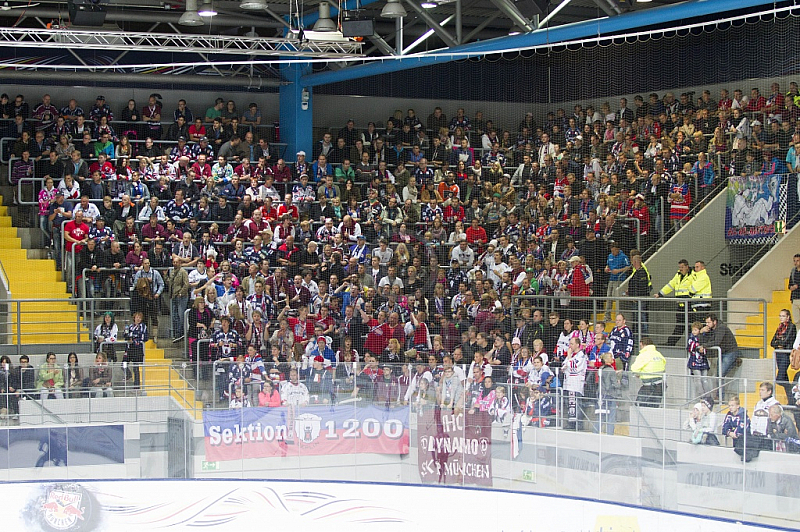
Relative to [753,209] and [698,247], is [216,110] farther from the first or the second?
[753,209]

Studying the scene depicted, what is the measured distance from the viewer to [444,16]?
15.1m

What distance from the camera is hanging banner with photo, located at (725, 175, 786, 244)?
1232 centimetres

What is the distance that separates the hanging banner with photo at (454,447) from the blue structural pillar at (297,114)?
332 inches

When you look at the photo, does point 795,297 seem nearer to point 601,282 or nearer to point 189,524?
point 601,282

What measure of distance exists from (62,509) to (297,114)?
9.15 meters

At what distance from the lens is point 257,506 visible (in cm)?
922

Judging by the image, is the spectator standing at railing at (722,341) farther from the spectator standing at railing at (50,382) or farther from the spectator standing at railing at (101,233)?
the spectator standing at railing at (101,233)

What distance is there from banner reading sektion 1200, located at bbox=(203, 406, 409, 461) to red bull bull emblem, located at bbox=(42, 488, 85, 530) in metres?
1.13

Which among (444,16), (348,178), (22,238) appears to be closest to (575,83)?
(444,16)

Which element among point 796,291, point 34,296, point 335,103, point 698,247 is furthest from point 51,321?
point 796,291

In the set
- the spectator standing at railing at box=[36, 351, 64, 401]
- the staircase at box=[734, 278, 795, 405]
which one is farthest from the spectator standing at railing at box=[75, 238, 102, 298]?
the staircase at box=[734, 278, 795, 405]

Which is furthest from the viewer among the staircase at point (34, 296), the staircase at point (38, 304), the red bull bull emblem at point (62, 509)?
the staircase at point (34, 296)

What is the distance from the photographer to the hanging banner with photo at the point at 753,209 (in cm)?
1232

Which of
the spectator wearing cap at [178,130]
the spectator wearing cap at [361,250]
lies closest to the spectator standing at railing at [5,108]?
the spectator wearing cap at [178,130]
